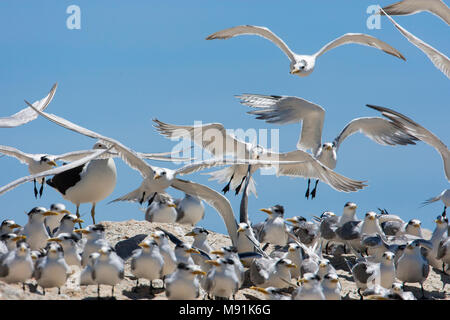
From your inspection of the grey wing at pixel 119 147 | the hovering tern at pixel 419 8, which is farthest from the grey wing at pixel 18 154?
the hovering tern at pixel 419 8

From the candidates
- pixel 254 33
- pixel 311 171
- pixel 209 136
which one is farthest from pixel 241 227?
pixel 254 33

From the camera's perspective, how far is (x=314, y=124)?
17.0 m

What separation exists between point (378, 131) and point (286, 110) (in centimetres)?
225

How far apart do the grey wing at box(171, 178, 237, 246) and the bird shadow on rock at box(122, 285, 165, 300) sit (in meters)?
2.58

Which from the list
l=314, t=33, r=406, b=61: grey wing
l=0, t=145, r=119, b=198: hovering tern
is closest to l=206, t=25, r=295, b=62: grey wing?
l=314, t=33, r=406, b=61: grey wing

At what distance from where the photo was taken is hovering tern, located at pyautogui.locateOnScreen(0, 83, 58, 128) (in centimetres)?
1552

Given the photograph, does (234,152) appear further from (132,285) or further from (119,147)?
(132,285)

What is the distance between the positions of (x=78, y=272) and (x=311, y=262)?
3.28 metres

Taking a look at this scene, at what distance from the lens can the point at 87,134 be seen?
40.3ft

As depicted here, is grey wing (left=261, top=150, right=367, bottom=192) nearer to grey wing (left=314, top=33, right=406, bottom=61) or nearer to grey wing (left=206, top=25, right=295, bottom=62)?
grey wing (left=206, top=25, right=295, bottom=62)

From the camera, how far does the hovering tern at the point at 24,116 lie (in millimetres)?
15519

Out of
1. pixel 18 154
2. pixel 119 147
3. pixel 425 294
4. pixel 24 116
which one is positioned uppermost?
pixel 24 116

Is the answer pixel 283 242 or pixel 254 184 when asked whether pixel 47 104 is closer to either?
pixel 254 184

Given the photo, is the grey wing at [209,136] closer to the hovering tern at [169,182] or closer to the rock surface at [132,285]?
the rock surface at [132,285]
